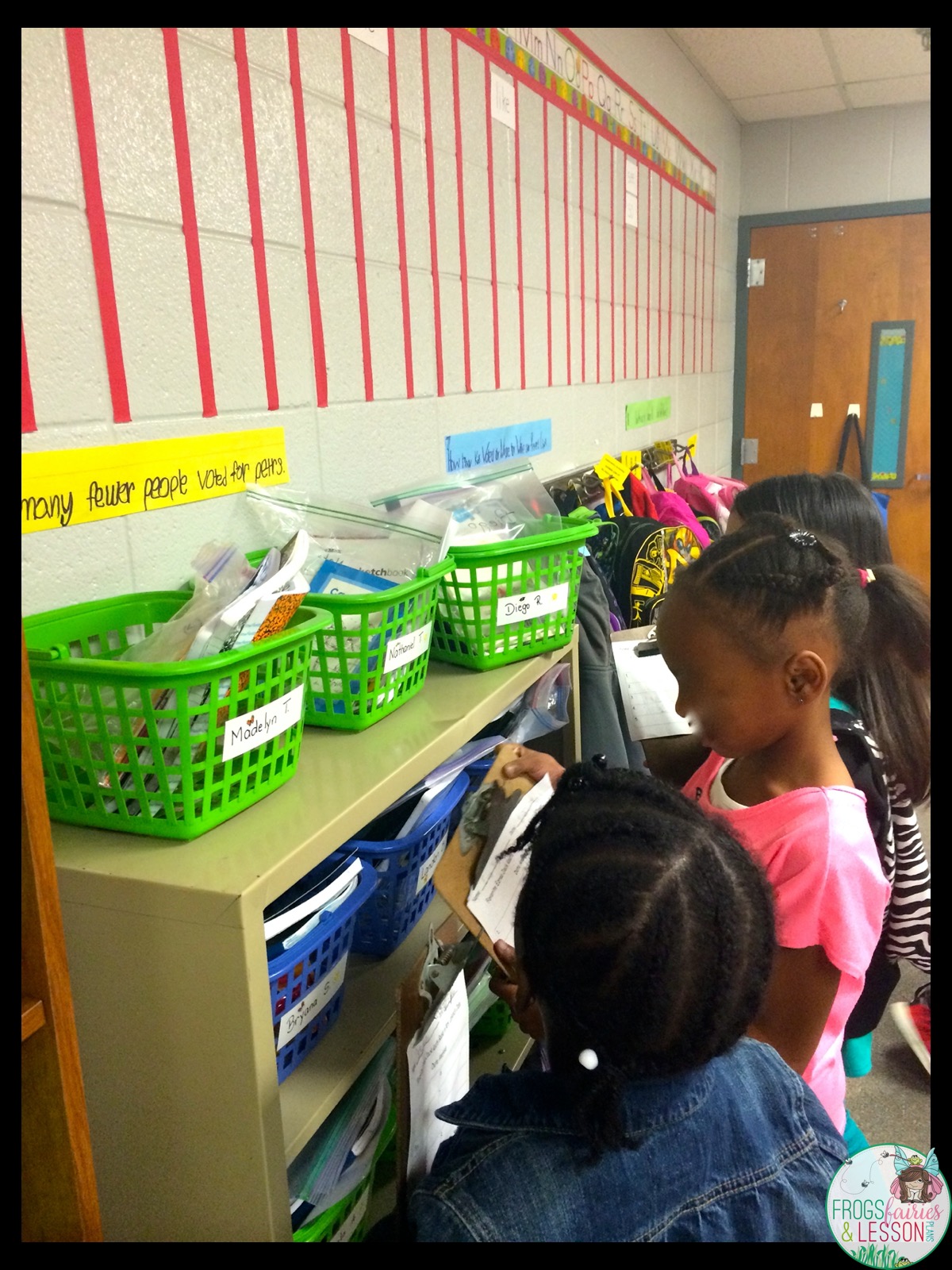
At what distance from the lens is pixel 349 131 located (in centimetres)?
132

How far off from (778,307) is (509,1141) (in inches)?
169

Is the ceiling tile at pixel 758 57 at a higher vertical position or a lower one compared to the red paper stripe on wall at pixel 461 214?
higher

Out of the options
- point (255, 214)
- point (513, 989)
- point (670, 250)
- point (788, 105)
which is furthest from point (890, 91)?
point (513, 989)

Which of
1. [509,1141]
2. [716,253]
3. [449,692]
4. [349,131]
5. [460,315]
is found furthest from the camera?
[716,253]

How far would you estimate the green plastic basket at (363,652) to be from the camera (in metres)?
0.91

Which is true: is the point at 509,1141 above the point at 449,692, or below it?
below

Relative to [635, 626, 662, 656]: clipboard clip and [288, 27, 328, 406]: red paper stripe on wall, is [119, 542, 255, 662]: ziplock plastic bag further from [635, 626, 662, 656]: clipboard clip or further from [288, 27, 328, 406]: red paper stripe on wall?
[635, 626, 662, 656]: clipboard clip

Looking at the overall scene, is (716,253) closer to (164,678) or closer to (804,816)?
(804,816)

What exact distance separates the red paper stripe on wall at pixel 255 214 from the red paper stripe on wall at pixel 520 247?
874 mm

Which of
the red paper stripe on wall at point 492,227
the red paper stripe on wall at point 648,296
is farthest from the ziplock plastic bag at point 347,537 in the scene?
the red paper stripe on wall at point 648,296

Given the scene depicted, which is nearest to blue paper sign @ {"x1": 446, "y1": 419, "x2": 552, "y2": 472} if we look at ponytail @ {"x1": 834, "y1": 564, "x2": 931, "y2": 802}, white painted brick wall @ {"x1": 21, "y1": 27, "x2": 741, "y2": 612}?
white painted brick wall @ {"x1": 21, "y1": 27, "x2": 741, "y2": 612}

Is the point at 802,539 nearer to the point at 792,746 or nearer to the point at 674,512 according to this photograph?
the point at 792,746

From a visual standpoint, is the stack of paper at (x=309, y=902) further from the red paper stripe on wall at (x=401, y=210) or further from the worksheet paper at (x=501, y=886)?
the red paper stripe on wall at (x=401, y=210)

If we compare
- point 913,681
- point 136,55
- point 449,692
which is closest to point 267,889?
point 449,692
